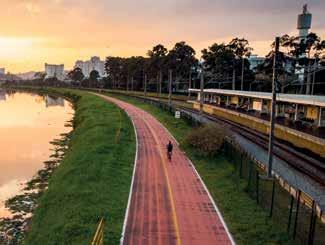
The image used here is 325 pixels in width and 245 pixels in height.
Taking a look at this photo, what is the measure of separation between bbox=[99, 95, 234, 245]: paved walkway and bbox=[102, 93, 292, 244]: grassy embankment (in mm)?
632

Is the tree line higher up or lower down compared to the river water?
higher up

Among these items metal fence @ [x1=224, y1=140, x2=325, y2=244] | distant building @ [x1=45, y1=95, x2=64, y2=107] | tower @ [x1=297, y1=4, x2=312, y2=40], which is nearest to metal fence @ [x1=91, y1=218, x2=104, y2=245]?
metal fence @ [x1=224, y1=140, x2=325, y2=244]

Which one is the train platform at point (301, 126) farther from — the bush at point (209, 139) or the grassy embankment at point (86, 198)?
the grassy embankment at point (86, 198)

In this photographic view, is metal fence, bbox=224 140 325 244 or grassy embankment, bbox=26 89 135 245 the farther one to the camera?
grassy embankment, bbox=26 89 135 245

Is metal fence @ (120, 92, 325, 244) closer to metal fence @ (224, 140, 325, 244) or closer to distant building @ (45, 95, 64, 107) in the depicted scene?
metal fence @ (224, 140, 325, 244)

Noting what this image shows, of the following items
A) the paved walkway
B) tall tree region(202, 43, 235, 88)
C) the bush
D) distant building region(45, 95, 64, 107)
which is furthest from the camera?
distant building region(45, 95, 64, 107)

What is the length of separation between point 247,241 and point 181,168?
14587 mm

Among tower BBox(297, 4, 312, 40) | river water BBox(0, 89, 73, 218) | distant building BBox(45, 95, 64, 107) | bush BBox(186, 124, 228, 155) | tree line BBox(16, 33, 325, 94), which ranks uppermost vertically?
tower BBox(297, 4, 312, 40)

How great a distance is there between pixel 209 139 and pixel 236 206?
14264mm

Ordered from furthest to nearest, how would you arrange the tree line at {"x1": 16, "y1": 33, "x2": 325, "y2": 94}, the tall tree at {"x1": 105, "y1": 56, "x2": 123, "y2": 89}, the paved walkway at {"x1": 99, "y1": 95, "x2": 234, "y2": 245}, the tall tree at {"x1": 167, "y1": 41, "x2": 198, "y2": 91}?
the tall tree at {"x1": 105, "y1": 56, "x2": 123, "y2": 89}, the tall tree at {"x1": 167, "y1": 41, "x2": 198, "y2": 91}, the tree line at {"x1": 16, "y1": 33, "x2": 325, "y2": 94}, the paved walkway at {"x1": 99, "y1": 95, "x2": 234, "y2": 245}

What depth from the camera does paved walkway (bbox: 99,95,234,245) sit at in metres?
19.1

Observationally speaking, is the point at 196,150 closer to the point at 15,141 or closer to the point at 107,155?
the point at 107,155

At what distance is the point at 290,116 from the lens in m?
48.5

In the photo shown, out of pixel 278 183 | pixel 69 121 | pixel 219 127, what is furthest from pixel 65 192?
pixel 69 121
